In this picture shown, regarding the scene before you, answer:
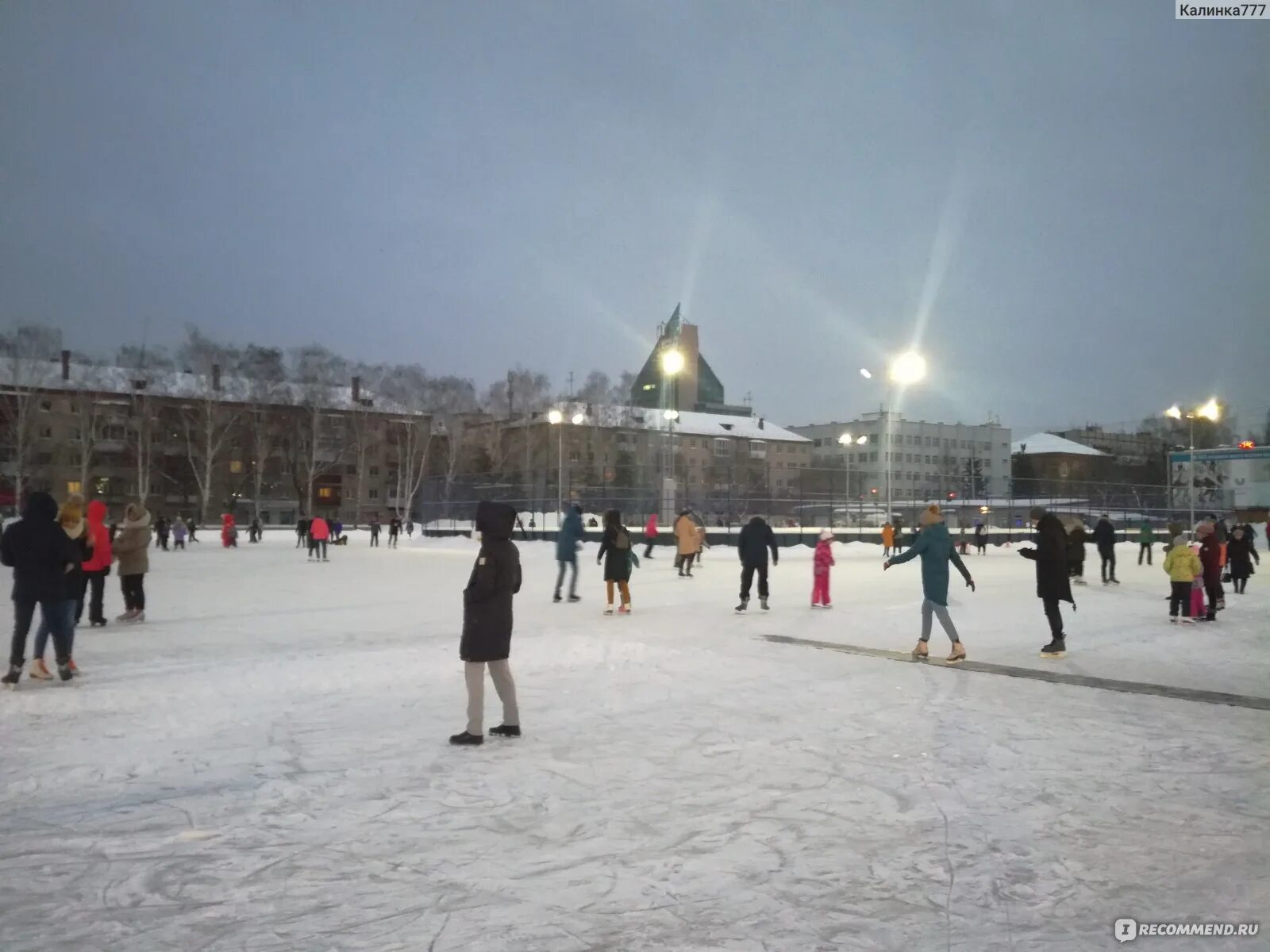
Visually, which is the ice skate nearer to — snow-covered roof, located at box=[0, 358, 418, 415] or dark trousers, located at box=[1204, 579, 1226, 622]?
dark trousers, located at box=[1204, 579, 1226, 622]

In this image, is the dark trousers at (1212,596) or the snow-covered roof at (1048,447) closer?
the dark trousers at (1212,596)

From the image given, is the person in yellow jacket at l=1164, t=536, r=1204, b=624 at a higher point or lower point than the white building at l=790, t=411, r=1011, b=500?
lower

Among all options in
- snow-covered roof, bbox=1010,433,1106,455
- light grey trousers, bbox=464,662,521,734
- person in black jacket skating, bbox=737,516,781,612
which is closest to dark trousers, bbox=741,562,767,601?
person in black jacket skating, bbox=737,516,781,612

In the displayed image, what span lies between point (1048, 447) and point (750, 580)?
10586 cm

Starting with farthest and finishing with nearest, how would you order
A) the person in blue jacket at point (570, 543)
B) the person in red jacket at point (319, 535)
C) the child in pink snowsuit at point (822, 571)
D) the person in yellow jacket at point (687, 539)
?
1. the person in red jacket at point (319, 535)
2. the person in yellow jacket at point (687, 539)
3. the person in blue jacket at point (570, 543)
4. the child in pink snowsuit at point (822, 571)

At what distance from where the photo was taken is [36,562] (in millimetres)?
8266

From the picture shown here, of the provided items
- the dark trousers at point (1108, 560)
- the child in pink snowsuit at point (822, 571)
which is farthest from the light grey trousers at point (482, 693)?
the dark trousers at point (1108, 560)

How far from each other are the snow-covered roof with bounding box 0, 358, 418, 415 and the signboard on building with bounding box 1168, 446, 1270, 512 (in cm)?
5071

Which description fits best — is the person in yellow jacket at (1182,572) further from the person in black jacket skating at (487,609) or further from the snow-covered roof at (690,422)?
the snow-covered roof at (690,422)

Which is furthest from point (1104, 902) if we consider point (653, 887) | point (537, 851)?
point (537, 851)

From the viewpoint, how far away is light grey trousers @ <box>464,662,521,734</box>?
257 inches

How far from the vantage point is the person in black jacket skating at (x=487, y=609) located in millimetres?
6500

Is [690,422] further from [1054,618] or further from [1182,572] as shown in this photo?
[1054,618]

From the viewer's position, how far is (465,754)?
6332mm
